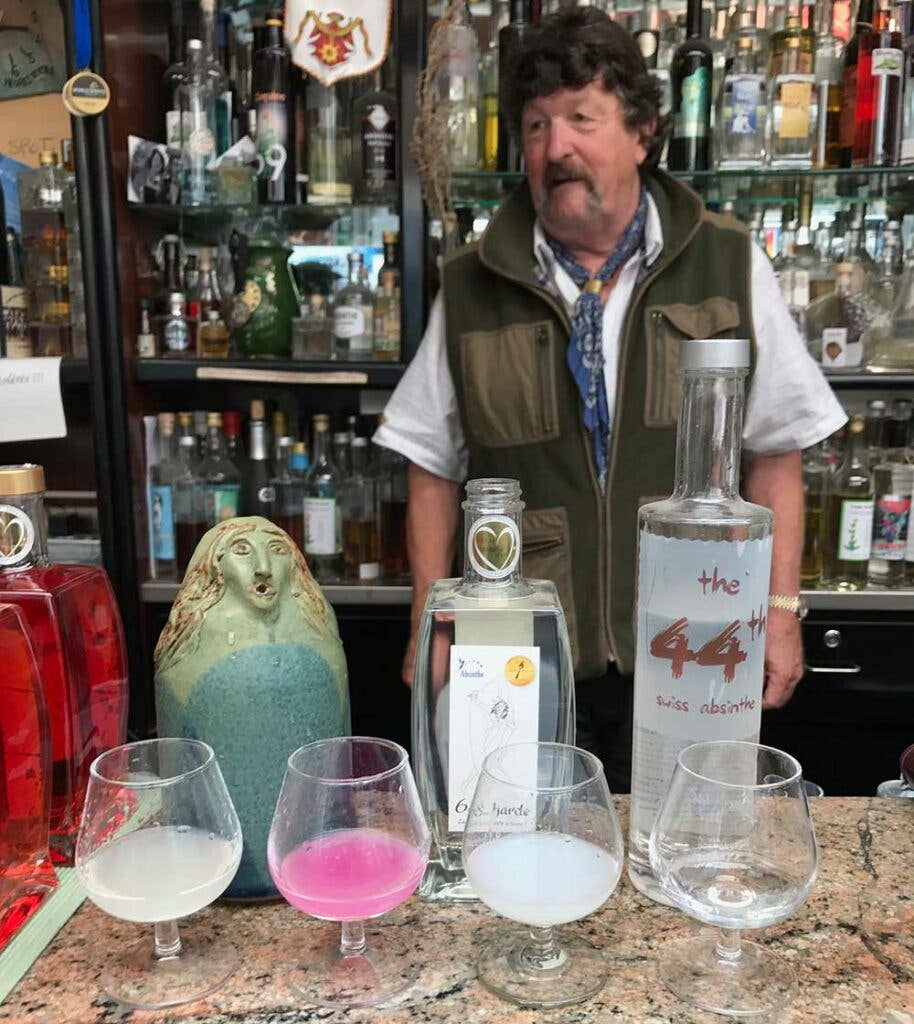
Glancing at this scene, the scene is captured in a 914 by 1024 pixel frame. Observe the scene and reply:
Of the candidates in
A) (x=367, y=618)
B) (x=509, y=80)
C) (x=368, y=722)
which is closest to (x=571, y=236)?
(x=509, y=80)

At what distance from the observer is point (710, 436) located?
68cm

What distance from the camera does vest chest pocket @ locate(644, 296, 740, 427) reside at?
4.90 feet

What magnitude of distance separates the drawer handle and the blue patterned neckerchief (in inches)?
28.7

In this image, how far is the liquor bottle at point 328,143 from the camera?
77.9 inches

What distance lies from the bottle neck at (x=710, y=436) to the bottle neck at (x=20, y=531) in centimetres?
51

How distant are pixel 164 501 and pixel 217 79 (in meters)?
0.94

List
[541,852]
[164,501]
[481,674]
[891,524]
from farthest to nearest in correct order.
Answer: [164,501]
[891,524]
[481,674]
[541,852]

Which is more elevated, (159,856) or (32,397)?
(32,397)

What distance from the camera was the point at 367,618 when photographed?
6.48 ft

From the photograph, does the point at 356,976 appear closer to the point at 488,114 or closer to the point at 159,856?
the point at 159,856

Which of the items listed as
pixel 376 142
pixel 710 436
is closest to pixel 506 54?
pixel 376 142

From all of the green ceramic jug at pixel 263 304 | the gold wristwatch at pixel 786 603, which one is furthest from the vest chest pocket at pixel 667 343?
the green ceramic jug at pixel 263 304

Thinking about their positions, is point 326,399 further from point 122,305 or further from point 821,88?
point 821,88

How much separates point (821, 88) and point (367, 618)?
1489 millimetres
